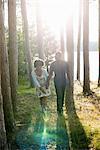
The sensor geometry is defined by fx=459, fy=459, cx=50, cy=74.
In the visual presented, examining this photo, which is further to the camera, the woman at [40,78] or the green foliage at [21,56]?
the green foliage at [21,56]

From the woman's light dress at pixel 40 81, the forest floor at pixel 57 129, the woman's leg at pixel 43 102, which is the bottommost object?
the forest floor at pixel 57 129

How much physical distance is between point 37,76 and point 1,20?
9.05 feet

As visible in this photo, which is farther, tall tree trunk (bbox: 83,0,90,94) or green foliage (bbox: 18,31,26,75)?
green foliage (bbox: 18,31,26,75)

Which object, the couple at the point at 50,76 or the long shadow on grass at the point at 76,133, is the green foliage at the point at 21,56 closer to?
the long shadow on grass at the point at 76,133

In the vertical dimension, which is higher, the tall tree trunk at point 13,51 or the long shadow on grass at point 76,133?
the tall tree trunk at point 13,51

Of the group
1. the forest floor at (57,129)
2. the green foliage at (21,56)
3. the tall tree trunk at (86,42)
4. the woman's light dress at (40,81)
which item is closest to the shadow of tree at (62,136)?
the forest floor at (57,129)

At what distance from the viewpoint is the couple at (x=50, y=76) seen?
13141 millimetres

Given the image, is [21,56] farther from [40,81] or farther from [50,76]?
[40,81]

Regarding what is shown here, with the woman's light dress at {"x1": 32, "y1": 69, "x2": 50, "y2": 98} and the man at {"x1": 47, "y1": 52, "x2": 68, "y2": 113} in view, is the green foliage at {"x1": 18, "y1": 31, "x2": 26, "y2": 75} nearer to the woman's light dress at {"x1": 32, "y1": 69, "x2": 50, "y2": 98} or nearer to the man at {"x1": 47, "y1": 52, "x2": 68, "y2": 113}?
the man at {"x1": 47, "y1": 52, "x2": 68, "y2": 113}

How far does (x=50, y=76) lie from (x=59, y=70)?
34cm

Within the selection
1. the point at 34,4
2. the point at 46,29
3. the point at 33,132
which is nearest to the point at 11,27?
the point at 33,132

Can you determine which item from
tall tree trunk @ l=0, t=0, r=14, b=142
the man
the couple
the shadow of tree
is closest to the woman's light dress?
the couple

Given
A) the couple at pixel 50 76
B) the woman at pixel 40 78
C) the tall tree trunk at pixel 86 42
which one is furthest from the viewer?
the tall tree trunk at pixel 86 42

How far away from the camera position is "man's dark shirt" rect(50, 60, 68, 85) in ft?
44.7
